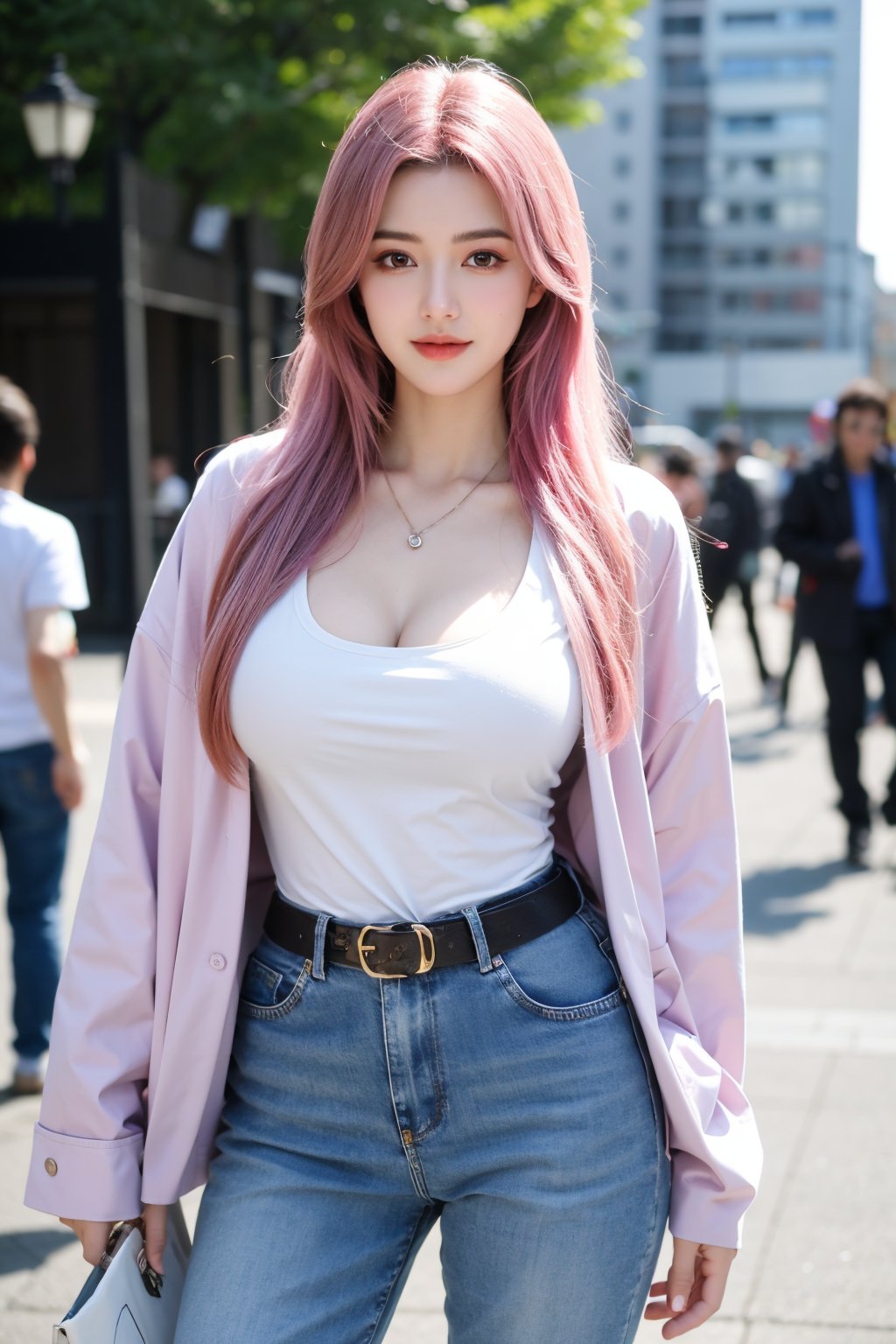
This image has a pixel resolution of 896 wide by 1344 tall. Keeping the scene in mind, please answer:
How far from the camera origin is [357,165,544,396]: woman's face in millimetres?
1872

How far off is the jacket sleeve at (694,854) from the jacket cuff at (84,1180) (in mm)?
666

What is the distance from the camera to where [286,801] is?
6.16 feet

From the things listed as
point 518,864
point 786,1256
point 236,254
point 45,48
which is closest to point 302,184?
point 45,48

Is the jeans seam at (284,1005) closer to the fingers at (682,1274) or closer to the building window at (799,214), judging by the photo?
the fingers at (682,1274)

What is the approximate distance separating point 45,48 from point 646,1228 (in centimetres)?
1422

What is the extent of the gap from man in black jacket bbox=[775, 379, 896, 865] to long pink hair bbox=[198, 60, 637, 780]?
5.17 meters

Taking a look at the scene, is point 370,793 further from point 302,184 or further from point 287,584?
point 302,184

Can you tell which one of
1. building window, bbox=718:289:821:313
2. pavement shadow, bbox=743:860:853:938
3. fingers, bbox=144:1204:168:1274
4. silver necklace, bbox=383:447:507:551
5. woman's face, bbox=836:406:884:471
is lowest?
pavement shadow, bbox=743:860:853:938

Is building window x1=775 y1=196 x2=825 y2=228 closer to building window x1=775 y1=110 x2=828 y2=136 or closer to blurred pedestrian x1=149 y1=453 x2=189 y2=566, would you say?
building window x1=775 y1=110 x2=828 y2=136

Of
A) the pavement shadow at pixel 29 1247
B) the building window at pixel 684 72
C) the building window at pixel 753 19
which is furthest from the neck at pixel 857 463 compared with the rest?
the building window at pixel 753 19

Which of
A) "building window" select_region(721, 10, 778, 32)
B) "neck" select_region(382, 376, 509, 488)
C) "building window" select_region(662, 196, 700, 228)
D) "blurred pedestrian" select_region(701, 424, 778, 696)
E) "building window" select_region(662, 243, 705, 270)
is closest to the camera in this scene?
"neck" select_region(382, 376, 509, 488)

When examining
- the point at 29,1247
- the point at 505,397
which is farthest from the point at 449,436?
the point at 29,1247

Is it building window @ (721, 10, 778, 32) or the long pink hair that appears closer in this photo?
the long pink hair

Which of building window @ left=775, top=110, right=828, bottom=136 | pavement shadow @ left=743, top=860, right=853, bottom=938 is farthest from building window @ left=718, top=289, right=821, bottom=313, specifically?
pavement shadow @ left=743, top=860, right=853, bottom=938
